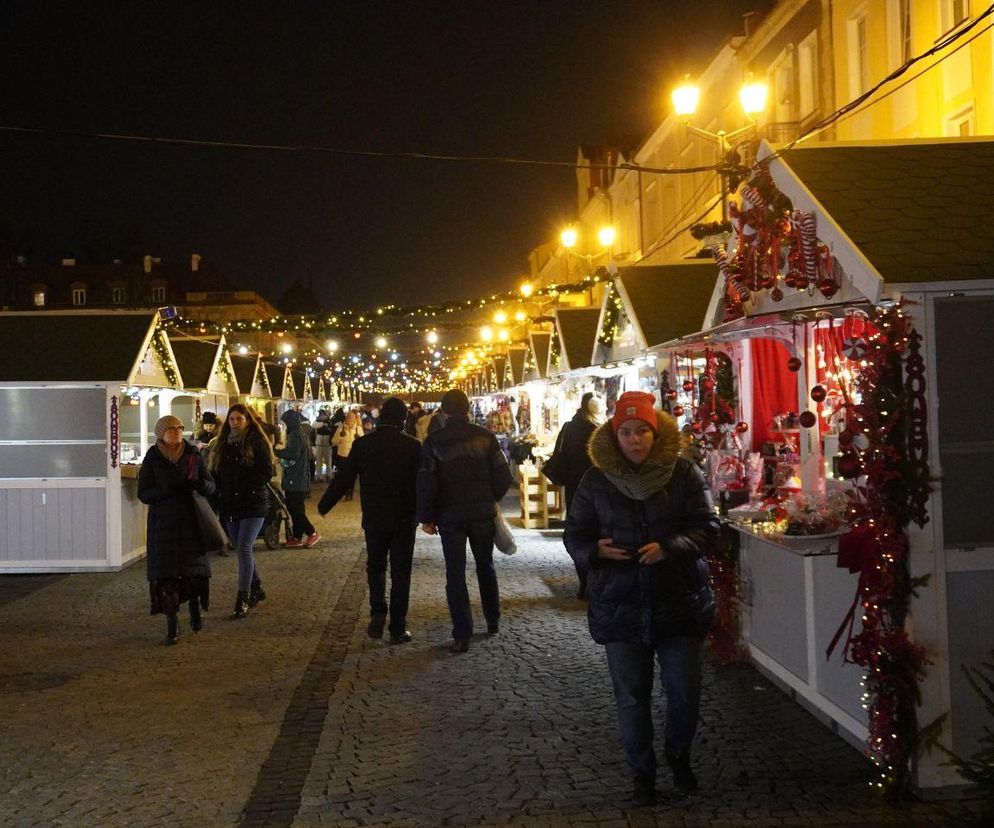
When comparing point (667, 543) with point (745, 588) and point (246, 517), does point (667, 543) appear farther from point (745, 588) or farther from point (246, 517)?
point (246, 517)

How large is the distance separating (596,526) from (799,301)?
88.3 inches

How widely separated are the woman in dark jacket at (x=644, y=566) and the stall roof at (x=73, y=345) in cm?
972

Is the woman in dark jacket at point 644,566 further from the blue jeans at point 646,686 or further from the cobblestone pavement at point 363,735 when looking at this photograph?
the cobblestone pavement at point 363,735

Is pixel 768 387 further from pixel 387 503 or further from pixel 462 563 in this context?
pixel 387 503

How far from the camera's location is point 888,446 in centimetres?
494

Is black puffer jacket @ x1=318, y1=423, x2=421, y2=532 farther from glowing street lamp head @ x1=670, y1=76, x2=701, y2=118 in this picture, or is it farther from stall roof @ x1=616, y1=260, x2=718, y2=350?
glowing street lamp head @ x1=670, y1=76, x2=701, y2=118

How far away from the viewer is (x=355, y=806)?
500 centimetres

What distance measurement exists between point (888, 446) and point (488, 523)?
4.11 metres

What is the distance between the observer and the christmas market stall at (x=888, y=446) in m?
4.95

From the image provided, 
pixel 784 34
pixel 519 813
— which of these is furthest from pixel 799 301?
pixel 784 34

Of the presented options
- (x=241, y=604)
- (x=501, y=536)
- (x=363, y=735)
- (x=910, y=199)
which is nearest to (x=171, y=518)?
(x=241, y=604)

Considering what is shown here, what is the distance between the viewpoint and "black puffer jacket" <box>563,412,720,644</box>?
15.7 feet

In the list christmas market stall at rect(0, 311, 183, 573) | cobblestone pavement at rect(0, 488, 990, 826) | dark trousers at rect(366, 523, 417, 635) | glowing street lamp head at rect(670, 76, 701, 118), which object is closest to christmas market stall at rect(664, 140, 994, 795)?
cobblestone pavement at rect(0, 488, 990, 826)

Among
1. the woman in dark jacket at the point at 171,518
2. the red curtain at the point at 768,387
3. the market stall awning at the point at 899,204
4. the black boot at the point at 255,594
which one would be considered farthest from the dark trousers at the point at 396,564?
the market stall awning at the point at 899,204
